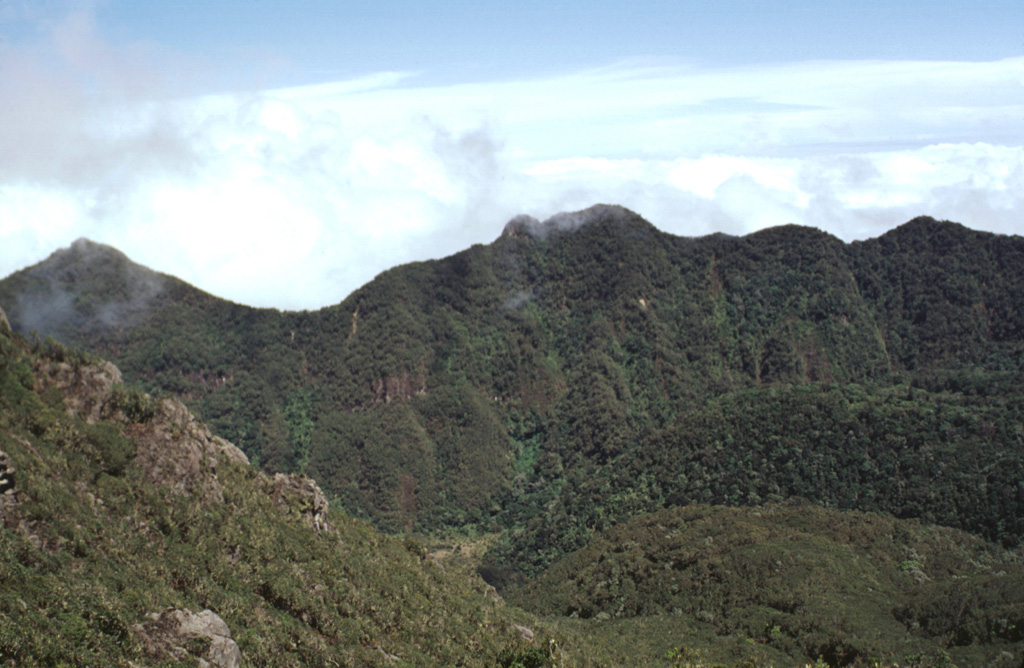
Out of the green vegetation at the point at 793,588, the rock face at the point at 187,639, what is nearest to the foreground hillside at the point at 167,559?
the rock face at the point at 187,639

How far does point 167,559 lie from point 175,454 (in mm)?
10147

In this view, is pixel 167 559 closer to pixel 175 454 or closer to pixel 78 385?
pixel 175 454

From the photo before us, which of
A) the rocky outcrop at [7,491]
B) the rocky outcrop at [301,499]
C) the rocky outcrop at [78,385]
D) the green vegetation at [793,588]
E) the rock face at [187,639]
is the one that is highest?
the rocky outcrop at [78,385]

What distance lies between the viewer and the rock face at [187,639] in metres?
34.8

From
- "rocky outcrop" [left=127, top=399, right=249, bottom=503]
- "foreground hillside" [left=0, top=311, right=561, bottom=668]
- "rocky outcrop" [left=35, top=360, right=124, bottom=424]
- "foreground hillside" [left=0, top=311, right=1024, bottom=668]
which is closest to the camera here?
"foreground hillside" [left=0, top=311, right=561, bottom=668]

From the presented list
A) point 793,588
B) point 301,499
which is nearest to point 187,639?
point 301,499

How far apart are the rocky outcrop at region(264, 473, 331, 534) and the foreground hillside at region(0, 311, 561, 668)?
5.5 inches

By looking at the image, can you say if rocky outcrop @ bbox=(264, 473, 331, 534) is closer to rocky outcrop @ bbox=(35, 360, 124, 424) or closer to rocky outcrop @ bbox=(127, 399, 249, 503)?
rocky outcrop @ bbox=(127, 399, 249, 503)

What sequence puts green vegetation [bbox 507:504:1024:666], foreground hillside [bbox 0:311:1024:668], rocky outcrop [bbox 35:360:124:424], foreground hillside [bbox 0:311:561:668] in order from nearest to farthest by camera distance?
1. foreground hillside [bbox 0:311:561:668]
2. foreground hillside [bbox 0:311:1024:668]
3. rocky outcrop [bbox 35:360:124:424]
4. green vegetation [bbox 507:504:1024:666]

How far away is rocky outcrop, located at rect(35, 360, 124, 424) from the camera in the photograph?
50.8 metres

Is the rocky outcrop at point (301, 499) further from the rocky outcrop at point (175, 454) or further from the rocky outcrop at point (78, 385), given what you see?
the rocky outcrop at point (78, 385)

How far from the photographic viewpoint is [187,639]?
36.4m

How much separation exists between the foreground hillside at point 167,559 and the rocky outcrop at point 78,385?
10 cm

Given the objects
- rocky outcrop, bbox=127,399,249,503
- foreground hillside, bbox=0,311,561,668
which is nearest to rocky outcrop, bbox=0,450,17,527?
foreground hillside, bbox=0,311,561,668
